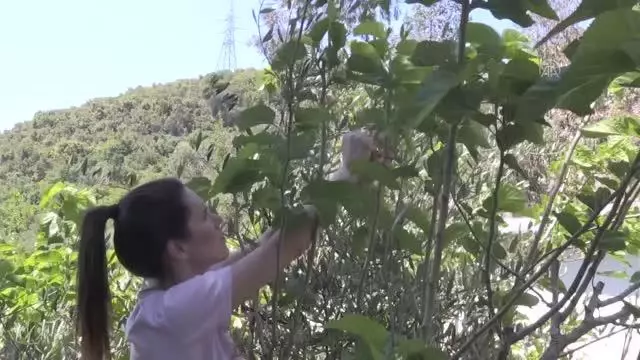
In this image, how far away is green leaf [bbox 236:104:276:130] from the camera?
1035mm

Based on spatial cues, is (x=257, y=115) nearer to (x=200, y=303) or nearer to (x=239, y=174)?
(x=239, y=174)

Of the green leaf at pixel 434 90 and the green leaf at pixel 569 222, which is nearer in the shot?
the green leaf at pixel 434 90

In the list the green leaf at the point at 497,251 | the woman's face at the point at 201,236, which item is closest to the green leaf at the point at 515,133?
the green leaf at the point at 497,251

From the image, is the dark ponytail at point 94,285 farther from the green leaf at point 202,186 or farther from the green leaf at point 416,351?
the green leaf at point 416,351

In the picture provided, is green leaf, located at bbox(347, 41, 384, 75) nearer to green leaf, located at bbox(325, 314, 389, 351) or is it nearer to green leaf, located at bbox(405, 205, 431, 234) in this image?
green leaf, located at bbox(405, 205, 431, 234)

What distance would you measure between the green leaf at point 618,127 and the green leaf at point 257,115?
415 mm

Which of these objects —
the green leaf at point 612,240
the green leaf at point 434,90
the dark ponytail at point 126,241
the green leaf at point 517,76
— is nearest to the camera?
Answer: the green leaf at point 434,90

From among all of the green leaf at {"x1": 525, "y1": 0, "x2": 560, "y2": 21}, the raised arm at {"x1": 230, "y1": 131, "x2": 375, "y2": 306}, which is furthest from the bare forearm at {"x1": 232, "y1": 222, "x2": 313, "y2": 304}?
the green leaf at {"x1": 525, "y1": 0, "x2": 560, "y2": 21}

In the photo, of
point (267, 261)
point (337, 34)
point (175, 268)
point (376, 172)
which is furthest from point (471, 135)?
point (175, 268)

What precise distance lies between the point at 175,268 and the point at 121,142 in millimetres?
2170

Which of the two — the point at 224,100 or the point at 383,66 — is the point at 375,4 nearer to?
the point at 383,66

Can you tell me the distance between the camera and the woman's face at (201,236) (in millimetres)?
1297

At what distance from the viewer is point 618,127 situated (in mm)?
995

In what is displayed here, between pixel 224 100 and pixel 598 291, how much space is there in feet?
2.21
